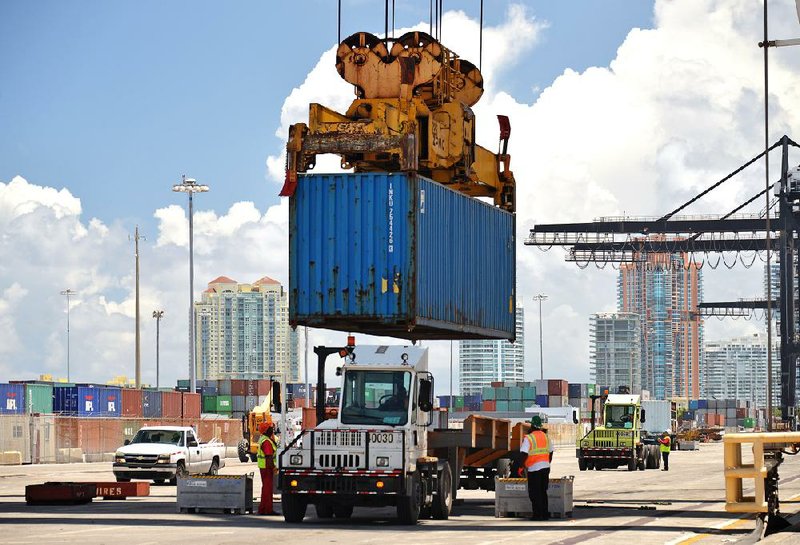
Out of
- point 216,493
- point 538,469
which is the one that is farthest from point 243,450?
point 538,469

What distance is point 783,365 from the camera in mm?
95688

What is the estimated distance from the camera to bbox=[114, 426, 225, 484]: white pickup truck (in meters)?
35.5

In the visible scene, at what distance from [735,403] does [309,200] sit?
6579 inches

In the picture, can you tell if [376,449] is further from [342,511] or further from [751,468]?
[751,468]

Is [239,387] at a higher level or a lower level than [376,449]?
lower

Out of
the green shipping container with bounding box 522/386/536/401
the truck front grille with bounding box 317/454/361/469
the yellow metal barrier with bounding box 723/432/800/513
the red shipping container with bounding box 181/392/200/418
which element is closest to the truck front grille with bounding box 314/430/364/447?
the truck front grille with bounding box 317/454/361/469

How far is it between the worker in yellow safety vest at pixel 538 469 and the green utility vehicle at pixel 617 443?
87.6 ft

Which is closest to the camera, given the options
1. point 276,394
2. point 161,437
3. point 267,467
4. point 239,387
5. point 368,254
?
point 276,394

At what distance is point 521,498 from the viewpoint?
2395 cm

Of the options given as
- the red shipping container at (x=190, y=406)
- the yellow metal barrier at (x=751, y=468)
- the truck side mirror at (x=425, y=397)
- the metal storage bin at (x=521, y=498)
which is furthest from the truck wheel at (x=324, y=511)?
the red shipping container at (x=190, y=406)

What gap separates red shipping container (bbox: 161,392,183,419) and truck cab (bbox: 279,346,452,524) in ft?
175

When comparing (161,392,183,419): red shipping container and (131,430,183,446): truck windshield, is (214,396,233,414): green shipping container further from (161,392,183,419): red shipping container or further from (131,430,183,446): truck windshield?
(131,430,183,446): truck windshield

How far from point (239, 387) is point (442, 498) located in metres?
87.4

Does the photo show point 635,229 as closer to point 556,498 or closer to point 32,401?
point 32,401
